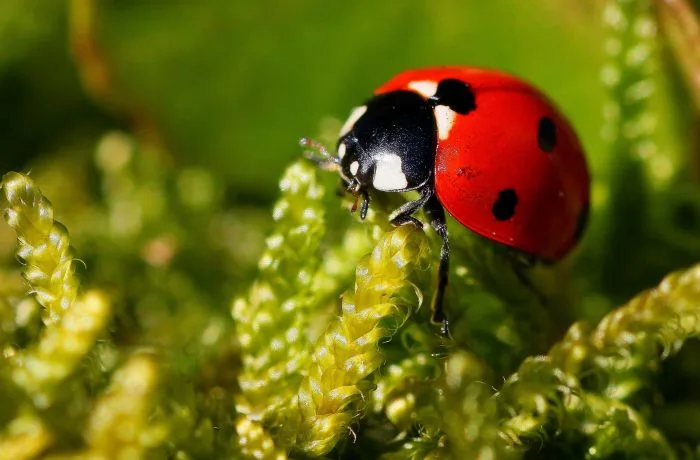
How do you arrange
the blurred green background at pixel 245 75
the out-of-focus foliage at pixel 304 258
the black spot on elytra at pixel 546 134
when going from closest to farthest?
1. the out-of-focus foliage at pixel 304 258
2. the black spot on elytra at pixel 546 134
3. the blurred green background at pixel 245 75

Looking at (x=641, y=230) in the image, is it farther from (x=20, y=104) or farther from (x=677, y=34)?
(x=20, y=104)

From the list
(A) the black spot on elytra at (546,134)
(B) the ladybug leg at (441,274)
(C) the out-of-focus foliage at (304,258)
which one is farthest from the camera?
(A) the black spot on elytra at (546,134)

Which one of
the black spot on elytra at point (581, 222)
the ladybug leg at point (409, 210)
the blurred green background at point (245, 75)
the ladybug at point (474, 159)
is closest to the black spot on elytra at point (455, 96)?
the ladybug at point (474, 159)

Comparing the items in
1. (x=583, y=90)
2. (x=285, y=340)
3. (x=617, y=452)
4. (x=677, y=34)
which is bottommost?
(x=617, y=452)

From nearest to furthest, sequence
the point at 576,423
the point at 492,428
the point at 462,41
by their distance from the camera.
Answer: the point at 492,428 < the point at 576,423 < the point at 462,41

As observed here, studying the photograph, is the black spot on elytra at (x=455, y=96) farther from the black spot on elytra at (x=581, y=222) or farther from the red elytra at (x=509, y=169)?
the black spot on elytra at (x=581, y=222)

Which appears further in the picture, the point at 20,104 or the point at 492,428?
the point at 20,104

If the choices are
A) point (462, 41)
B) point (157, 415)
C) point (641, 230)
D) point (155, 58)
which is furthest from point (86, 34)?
point (641, 230)

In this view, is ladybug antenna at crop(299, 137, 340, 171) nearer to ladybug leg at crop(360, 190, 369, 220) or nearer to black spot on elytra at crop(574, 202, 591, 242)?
ladybug leg at crop(360, 190, 369, 220)
